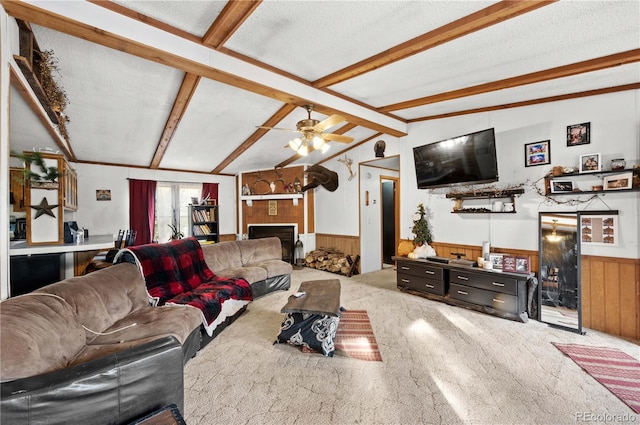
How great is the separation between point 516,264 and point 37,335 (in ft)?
14.2

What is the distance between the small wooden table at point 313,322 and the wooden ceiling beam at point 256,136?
2.50m

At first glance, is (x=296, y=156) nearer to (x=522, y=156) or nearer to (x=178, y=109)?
(x=178, y=109)

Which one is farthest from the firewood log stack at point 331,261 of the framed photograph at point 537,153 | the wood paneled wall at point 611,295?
the wood paneled wall at point 611,295

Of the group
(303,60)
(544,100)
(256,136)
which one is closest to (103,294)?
(303,60)

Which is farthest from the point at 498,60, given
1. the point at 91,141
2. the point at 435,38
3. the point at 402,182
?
the point at 91,141

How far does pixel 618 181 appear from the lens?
2.82m

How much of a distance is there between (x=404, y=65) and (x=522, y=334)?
10.0 ft

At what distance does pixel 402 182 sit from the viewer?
4.88m

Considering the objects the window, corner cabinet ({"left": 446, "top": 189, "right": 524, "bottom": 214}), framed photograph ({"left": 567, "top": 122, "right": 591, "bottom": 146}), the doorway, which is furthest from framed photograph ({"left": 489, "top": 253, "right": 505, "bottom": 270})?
the window

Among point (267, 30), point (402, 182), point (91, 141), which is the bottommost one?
point (402, 182)

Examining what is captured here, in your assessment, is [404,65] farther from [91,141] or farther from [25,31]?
[91,141]

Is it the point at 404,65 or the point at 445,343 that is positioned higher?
the point at 404,65

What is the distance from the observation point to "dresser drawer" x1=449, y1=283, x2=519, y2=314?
3254 mm

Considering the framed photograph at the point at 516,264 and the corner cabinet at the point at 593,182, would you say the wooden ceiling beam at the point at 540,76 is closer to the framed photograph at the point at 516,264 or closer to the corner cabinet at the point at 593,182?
the corner cabinet at the point at 593,182
